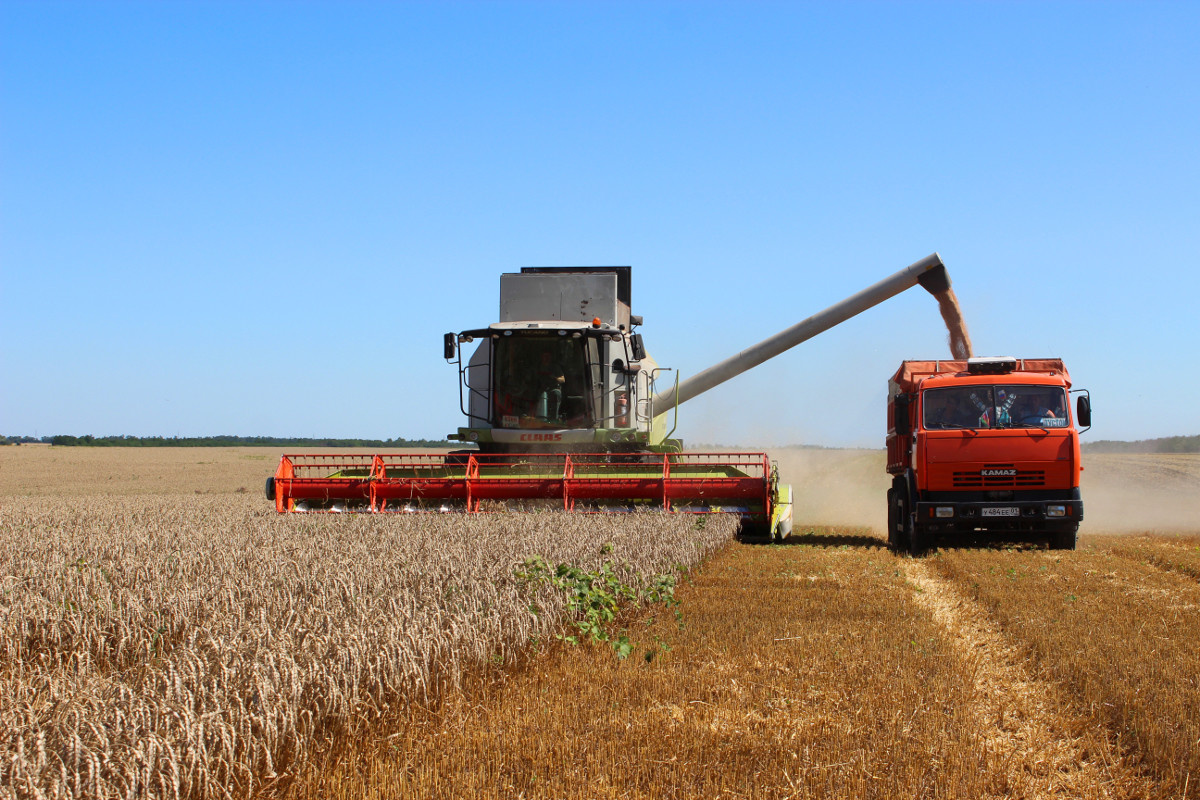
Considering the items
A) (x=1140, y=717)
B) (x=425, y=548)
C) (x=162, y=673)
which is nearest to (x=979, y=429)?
(x=425, y=548)

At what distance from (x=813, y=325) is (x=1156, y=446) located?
58.2 metres

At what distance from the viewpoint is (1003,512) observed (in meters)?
11.8

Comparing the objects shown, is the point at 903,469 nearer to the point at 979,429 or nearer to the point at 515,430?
the point at 979,429

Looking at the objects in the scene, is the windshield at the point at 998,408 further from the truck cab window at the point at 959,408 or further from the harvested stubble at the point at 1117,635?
the harvested stubble at the point at 1117,635

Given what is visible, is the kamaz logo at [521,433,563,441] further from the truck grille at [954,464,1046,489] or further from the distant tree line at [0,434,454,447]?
the distant tree line at [0,434,454,447]

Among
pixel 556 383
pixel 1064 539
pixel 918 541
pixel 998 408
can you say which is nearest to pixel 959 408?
pixel 998 408

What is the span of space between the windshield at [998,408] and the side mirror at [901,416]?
1.66 feet

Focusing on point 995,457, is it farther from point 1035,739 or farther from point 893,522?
point 1035,739

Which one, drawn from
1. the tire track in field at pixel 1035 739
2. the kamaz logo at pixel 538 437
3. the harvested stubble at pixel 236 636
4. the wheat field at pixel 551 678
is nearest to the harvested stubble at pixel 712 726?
the wheat field at pixel 551 678

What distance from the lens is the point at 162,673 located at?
3572 millimetres

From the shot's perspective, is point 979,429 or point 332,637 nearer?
point 332,637

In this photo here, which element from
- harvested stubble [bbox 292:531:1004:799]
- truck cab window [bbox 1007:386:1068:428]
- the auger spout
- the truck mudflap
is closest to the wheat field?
harvested stubble [bbox 292:531:1004:799]

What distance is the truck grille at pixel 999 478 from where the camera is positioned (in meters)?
11.8

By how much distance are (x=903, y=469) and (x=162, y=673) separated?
11.1 m
